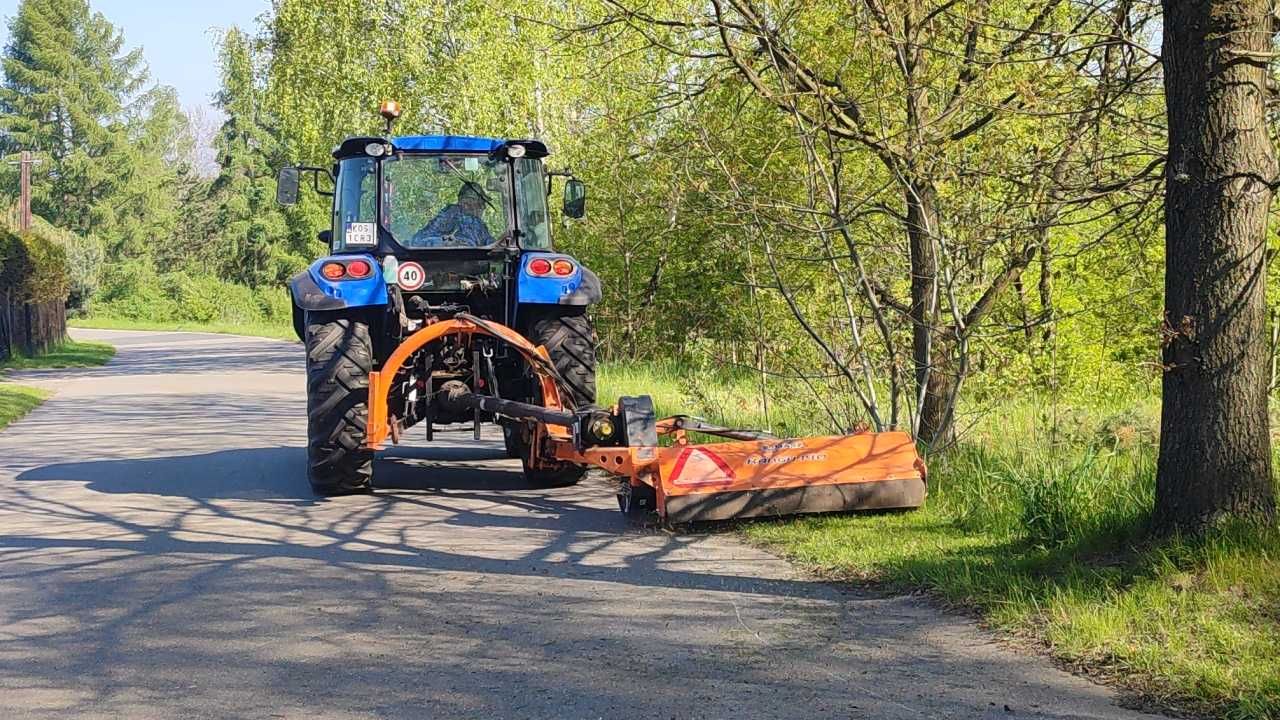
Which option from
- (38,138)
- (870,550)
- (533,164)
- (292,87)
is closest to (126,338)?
(292,87)

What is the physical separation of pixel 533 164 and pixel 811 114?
3.00m

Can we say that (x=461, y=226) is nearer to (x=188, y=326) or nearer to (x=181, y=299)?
(x=188, y=326)

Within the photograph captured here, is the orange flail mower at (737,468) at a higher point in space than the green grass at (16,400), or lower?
higher

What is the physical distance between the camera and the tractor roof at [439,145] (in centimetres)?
1112

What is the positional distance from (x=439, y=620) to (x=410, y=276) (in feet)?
16.4

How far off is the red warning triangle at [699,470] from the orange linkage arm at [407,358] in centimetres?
181

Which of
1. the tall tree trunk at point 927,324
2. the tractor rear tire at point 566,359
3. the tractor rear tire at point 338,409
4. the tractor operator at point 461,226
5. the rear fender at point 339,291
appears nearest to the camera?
the tall tree trunk at point 927,324

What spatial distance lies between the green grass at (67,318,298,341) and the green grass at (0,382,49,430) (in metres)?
28.4

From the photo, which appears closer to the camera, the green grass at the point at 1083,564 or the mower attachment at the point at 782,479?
the green grass at the point at 1083,564

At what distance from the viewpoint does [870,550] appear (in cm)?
746

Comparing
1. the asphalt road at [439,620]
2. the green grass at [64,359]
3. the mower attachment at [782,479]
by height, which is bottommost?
the asphalt road at [439,620]

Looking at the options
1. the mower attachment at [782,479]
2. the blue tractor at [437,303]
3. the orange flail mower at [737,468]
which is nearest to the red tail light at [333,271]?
the blue tractor at [437,303]

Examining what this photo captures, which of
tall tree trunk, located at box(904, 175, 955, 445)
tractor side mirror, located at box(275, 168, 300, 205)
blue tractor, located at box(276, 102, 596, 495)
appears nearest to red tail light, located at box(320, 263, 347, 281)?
blue tractor, located at box(276, 102, 596, 495)

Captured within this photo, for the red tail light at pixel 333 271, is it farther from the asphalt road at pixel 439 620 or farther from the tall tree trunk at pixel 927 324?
the tall tree trunk at pixel 927 324
